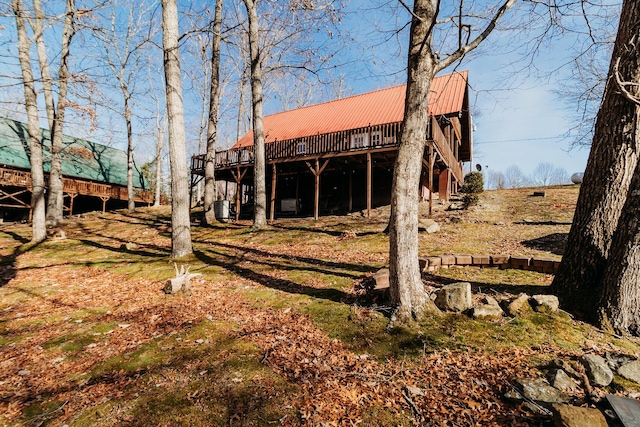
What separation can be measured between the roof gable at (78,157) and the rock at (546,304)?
24.0 m

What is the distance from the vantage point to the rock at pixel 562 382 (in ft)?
8.34

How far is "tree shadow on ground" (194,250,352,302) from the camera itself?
5.11 metres

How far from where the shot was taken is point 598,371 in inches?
103

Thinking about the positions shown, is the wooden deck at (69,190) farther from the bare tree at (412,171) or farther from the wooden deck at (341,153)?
the bare tree at (412,171)

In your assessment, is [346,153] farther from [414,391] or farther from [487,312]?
[414,391]

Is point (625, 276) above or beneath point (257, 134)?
beneath

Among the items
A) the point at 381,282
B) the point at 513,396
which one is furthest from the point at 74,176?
the point at 513,396

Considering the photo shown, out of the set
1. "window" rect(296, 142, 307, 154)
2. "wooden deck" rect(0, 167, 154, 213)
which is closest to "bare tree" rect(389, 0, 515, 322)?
"window" rect(296, 142, 307, 154)

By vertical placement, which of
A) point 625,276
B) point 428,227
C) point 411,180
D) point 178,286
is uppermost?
point 411,180

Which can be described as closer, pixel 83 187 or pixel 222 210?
pixel 222 210

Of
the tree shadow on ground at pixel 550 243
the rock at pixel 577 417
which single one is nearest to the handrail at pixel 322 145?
the tree shadow on ground at pixel 550 243

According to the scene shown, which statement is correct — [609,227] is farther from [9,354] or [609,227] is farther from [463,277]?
[9,354]

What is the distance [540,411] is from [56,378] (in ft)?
15.5

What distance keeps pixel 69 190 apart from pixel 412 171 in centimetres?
2810
